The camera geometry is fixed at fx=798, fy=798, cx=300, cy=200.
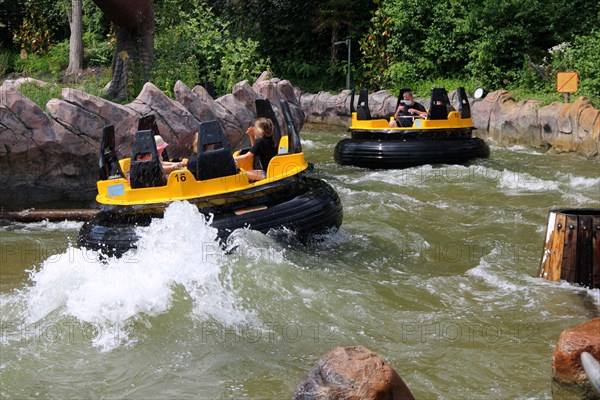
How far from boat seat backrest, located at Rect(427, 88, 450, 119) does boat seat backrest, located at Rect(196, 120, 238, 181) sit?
548 cm

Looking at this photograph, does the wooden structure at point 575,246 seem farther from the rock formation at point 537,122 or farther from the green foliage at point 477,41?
the green foliage at point 477,41

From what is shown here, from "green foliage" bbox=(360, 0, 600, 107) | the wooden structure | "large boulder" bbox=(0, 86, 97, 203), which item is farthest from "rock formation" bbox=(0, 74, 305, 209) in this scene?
"green foliage" bbox=(360, 0, 600, 107)

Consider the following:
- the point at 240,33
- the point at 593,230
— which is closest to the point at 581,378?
the point at 593,230

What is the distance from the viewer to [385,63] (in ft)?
65.3

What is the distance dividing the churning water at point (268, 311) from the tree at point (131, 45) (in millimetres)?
4886

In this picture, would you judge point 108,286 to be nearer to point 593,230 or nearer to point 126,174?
point 126,174

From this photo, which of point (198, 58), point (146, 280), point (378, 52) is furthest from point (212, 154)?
point (378, 52)

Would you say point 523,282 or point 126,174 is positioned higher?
point 126,174

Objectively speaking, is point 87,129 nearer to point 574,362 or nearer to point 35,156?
point 35,156

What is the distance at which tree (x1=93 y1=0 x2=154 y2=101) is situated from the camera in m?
12.2

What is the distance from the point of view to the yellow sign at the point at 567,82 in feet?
43.3

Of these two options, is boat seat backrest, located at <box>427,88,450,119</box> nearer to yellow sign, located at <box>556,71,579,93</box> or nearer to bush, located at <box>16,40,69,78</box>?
yellow sign, located at <box>556,71,579,93</box>

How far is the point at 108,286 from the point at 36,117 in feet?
13.0

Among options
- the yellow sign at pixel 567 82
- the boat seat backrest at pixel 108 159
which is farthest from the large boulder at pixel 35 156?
the yellow sign at pixel 567 82
